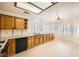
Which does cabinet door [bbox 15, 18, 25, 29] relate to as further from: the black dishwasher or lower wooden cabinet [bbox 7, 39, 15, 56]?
lower wooden cabinet [bbox 7, 39, 15, 56]

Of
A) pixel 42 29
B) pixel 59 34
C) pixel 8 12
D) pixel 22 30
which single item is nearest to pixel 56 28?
pixel 59 34

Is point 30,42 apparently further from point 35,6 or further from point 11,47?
point 35,6

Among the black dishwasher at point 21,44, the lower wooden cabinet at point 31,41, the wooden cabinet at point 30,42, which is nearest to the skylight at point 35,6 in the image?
the lower wooden cabinet at point 31,41

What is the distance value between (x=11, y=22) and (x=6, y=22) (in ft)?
0.93

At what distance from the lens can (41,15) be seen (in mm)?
3404

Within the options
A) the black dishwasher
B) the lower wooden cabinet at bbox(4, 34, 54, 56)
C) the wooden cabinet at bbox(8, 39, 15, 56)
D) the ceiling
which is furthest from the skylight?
the black dishwasher

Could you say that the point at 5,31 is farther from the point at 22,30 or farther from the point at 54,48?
the point at 54,48

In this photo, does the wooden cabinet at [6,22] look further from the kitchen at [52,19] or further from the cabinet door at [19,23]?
the cabinet door at [19,23]

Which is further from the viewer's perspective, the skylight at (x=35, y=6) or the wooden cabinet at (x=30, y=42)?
the wooden cabinet at (x=30, y=42)

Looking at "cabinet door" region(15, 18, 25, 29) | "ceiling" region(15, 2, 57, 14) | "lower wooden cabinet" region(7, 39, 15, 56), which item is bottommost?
"lower wooden cabinet" region(7, 39, 15, 56)

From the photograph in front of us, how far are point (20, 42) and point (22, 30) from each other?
72 centimetres

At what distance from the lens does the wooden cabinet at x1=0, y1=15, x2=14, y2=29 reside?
3.82m

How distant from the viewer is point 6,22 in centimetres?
401

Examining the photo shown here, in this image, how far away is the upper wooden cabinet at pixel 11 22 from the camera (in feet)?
12.6
